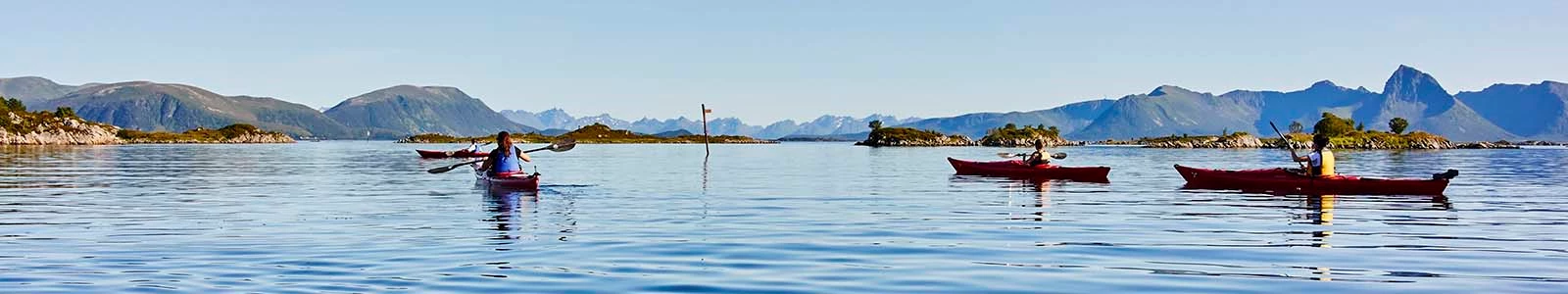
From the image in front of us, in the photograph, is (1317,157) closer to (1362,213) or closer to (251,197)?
(1362,213)

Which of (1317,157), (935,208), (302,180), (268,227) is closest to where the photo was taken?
(268,227)

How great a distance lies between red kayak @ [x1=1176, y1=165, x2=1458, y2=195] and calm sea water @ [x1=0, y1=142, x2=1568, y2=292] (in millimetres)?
869

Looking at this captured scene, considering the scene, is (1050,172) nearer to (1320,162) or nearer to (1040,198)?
(1320,162)

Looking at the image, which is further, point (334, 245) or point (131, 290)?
point (334, 245)

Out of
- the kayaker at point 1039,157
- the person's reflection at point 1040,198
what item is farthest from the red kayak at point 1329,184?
the kayaker at point 1039,157

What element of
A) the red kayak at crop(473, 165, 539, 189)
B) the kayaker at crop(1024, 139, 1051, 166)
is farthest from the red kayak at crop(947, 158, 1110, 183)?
the red kayak at crop(473, 165, 539, 189)

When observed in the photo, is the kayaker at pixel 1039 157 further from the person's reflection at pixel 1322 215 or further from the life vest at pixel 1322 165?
the person's reflection at pixel 1322 215

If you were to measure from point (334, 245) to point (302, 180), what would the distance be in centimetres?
3481

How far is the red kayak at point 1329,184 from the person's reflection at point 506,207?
2611 centimetres

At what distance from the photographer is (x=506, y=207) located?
3309cm

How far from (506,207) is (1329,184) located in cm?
2841

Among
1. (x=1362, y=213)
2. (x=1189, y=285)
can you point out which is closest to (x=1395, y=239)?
(x=1362, y=213)

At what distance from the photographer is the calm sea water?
16562 millimetres

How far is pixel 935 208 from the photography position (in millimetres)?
34125
